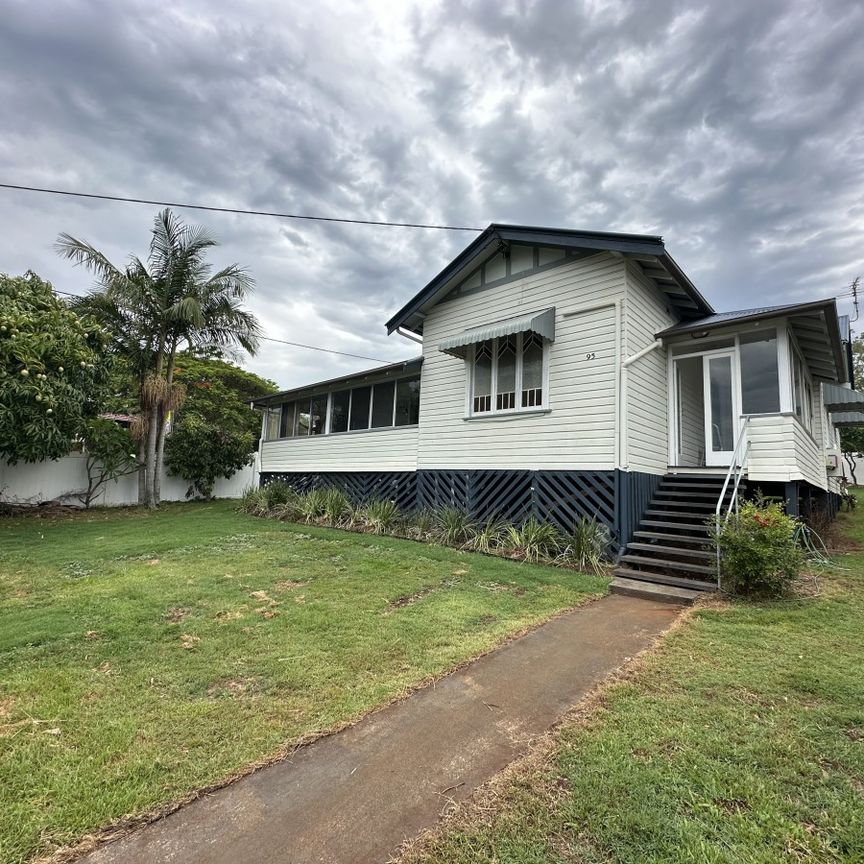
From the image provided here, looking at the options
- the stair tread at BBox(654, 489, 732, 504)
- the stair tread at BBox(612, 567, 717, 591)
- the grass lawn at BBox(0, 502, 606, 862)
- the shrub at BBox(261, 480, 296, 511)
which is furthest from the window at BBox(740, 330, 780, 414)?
the shrub at BBox(261, 480, 296, 511)

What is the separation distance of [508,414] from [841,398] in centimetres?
1086

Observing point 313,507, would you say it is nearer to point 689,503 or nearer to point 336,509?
point 336,509

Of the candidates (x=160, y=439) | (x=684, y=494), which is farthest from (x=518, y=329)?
(x=160, y=439)

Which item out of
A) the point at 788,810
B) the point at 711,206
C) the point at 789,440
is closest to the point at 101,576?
the point at 788,810

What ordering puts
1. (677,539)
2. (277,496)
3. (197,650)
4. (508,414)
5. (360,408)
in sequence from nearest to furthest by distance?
(197,650) → (677,539) → (508,414) → (360,408) → (277,496)

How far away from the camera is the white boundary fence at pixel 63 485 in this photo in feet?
45.2

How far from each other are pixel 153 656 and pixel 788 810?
4243 mm

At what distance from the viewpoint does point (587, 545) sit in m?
7.52

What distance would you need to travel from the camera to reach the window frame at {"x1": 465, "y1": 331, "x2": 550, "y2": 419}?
919 centimetres

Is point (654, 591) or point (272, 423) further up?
point (272, 423)

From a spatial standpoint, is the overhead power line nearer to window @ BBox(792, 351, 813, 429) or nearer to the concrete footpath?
window @ BBox(792, 351, 813, 429)

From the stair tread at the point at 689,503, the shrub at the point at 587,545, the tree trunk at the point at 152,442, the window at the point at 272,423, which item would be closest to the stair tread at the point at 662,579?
the shrub at the point at 587,545

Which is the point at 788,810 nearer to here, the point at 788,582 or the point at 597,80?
the point at 788,582

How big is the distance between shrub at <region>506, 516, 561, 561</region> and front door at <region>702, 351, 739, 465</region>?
11.6ft
